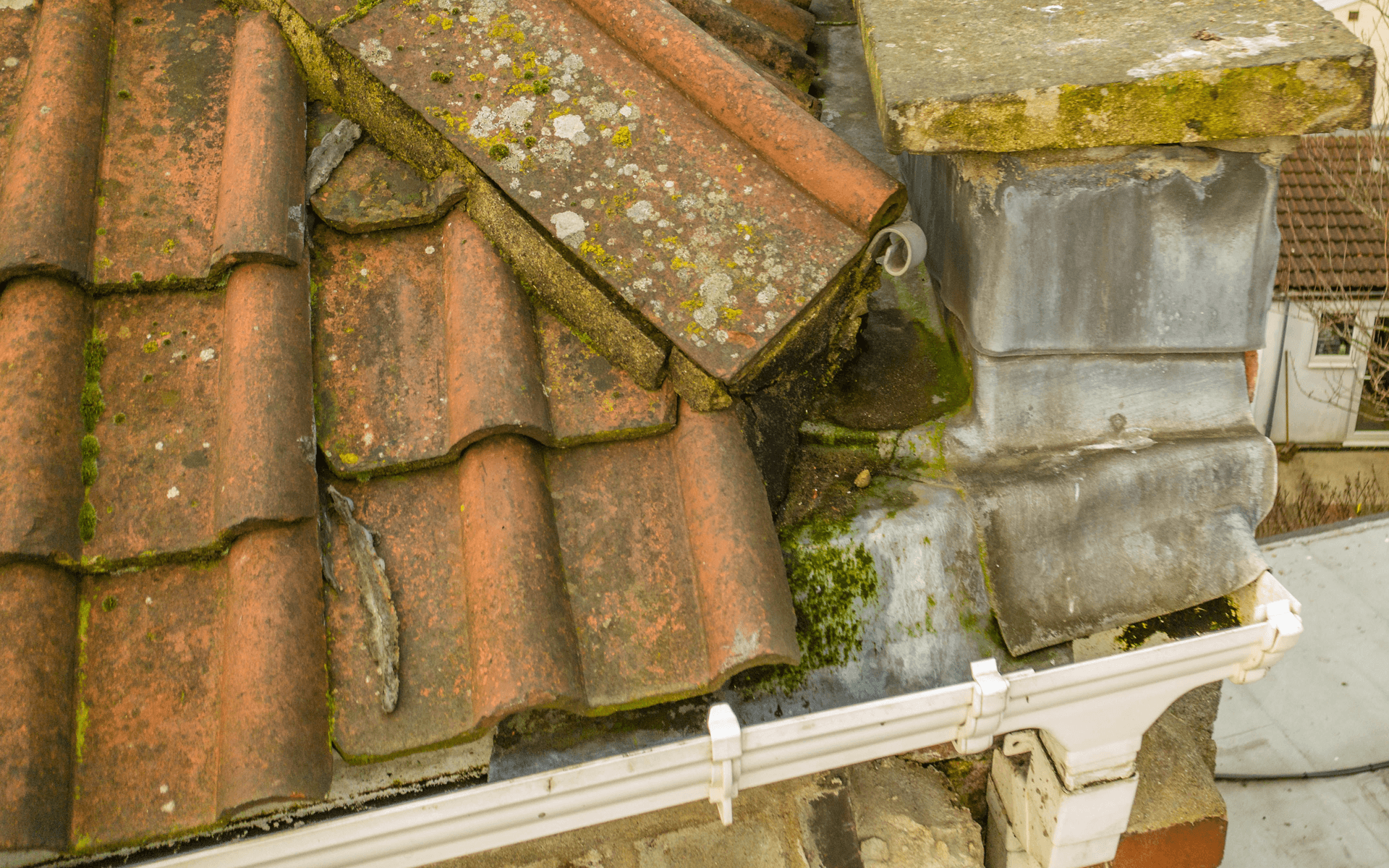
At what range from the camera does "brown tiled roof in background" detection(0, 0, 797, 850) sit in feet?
4.73

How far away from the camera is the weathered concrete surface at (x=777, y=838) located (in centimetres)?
192

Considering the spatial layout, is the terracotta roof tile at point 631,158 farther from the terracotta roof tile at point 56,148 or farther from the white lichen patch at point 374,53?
the terracotta roof tile at point 56,148

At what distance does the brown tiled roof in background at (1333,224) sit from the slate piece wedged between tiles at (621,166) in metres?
12.6

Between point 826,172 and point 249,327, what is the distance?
3.95 ft

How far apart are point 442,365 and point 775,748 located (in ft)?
3.23

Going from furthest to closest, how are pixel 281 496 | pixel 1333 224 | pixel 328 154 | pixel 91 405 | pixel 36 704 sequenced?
pixel 1333 224 → pixel 328 154 → pixel 91 405 → pixel 281 496 → pixel 36 704

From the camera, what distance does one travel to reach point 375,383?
174 centimetres

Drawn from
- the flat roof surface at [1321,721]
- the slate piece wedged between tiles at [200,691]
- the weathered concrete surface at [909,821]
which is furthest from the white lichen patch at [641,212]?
the flat roof surface at [1321,721]

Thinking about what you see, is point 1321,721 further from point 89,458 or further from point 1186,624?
point 89,458

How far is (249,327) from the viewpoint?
1700 millimetres

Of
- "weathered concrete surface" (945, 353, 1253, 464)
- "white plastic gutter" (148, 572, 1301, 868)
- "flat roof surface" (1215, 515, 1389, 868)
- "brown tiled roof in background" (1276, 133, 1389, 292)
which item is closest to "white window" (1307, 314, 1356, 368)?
"brown tiled roof in background" (1276, 133, 1389, 292)

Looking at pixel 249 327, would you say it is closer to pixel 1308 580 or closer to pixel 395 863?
pixel 395 863

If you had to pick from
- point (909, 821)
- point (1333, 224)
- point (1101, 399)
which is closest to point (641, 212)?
point (1101, 399)

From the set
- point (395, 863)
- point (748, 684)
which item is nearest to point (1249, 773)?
point (748, 684)
